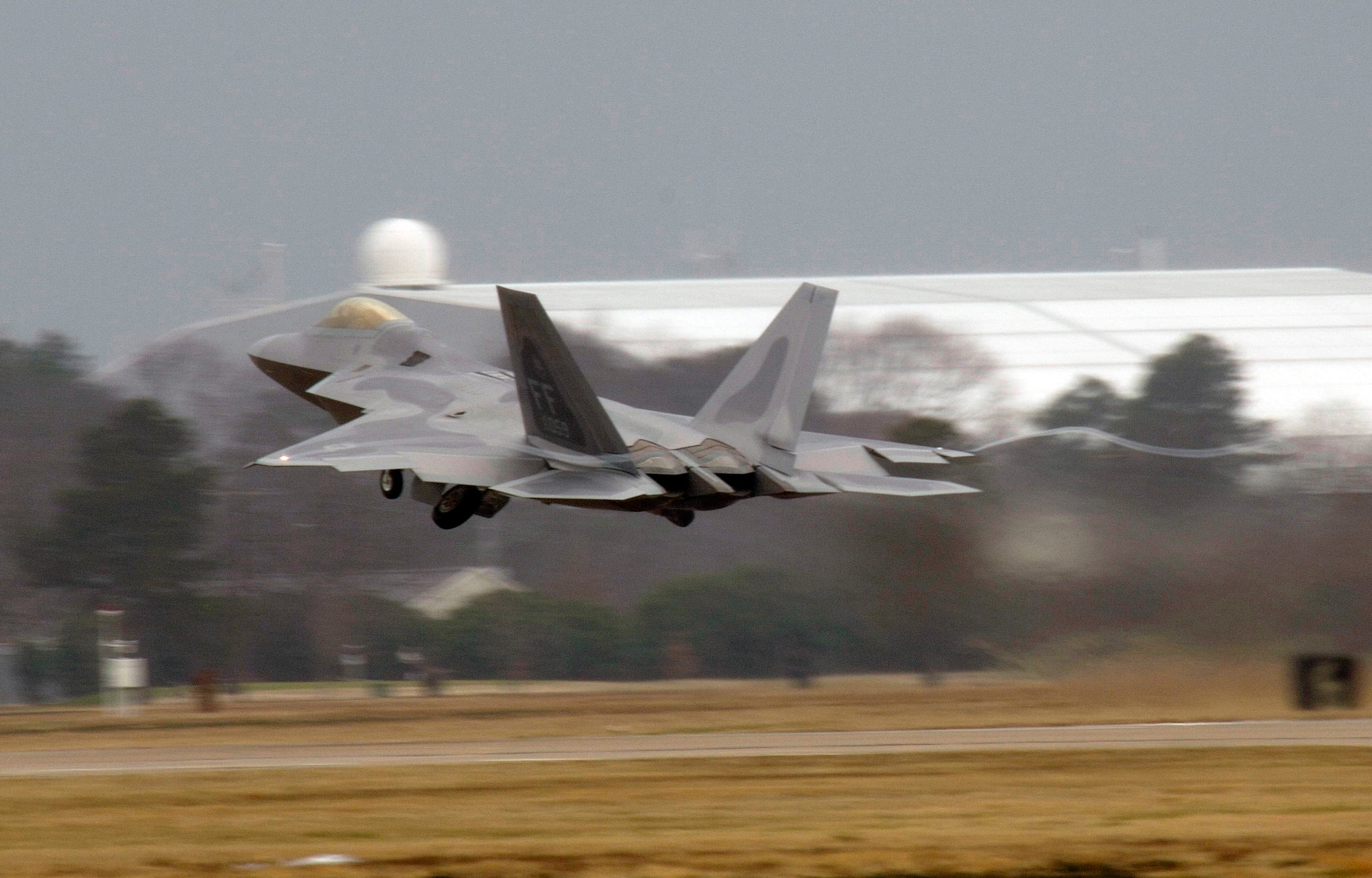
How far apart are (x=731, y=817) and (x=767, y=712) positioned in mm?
13660

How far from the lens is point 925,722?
31344 millimetres

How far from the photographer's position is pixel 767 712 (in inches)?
1335

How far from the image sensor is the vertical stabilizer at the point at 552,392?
25.3 meters

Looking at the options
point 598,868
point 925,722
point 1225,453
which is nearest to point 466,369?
point 925,722

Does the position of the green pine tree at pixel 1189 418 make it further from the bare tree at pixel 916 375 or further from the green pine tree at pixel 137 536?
the green pine tree at pixel 137 536

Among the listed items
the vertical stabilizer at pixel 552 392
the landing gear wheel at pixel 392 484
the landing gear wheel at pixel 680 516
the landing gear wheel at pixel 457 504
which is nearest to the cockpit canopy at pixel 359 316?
the landing gear wheel at pixel 392 484

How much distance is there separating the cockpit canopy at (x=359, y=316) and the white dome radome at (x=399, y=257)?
42590mm

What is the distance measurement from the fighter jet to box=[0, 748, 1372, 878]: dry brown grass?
13.9ft

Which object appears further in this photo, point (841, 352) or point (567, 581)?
point (841, 352)

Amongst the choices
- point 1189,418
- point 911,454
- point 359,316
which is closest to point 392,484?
point 359,316

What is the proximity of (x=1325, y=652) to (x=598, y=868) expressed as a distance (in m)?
19.4

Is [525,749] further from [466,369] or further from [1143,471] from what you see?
[1143,471]

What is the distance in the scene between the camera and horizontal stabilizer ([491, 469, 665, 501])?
25281 millimetres

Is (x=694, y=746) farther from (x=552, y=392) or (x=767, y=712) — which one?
(x=552, y=392)
